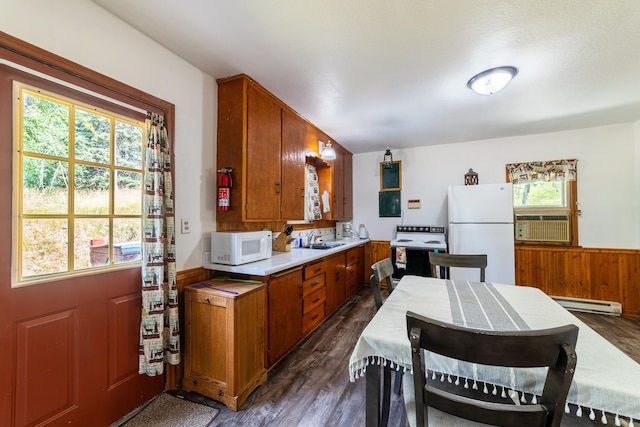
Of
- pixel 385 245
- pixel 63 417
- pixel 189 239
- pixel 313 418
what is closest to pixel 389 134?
pixel 385 245

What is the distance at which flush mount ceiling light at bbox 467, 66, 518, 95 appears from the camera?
1.98m

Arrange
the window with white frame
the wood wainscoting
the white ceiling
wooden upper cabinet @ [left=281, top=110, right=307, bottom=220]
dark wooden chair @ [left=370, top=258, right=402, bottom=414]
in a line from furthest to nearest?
the window with white frame → the wood wainscoting → wooden upper cabinet @ [left=281, top=110, right=307, bottom=220] → the white ceiling → dark wooden chair @ [left=370, top=258, right=402, bottom=414]

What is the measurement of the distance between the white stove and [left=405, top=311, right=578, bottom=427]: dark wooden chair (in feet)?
9.56

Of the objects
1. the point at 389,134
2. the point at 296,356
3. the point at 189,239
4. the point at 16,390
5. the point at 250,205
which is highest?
the point at 389,134

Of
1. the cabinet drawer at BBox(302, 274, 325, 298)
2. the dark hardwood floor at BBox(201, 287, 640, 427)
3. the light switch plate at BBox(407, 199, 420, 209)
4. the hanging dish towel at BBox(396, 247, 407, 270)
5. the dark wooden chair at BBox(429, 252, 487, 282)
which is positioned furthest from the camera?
the light switch plate at BBox(407, 199, 420, 209)

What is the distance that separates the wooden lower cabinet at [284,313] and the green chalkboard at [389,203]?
2552 mm

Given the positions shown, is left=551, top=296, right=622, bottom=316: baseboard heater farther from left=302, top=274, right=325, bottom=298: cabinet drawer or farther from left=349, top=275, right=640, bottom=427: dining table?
left=302, top=274, right=325, bottom=298: cabinet drawer

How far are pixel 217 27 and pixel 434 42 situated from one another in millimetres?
1400

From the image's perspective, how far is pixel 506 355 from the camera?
2.42 feet

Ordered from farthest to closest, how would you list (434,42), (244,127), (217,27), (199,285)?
1. (244,127)
2. (199,285)
3. (434,42)
4. (217,27)

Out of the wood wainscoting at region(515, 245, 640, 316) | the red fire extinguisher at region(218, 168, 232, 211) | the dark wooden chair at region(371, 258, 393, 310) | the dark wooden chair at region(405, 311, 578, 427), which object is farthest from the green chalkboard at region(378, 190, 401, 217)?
the dark wooden chair at region(405, 311, 578, 427)

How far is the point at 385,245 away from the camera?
443cm

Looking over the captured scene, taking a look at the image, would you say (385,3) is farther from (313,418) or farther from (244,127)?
(313,418)

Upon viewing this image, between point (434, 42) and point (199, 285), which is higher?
point (434, 42)
